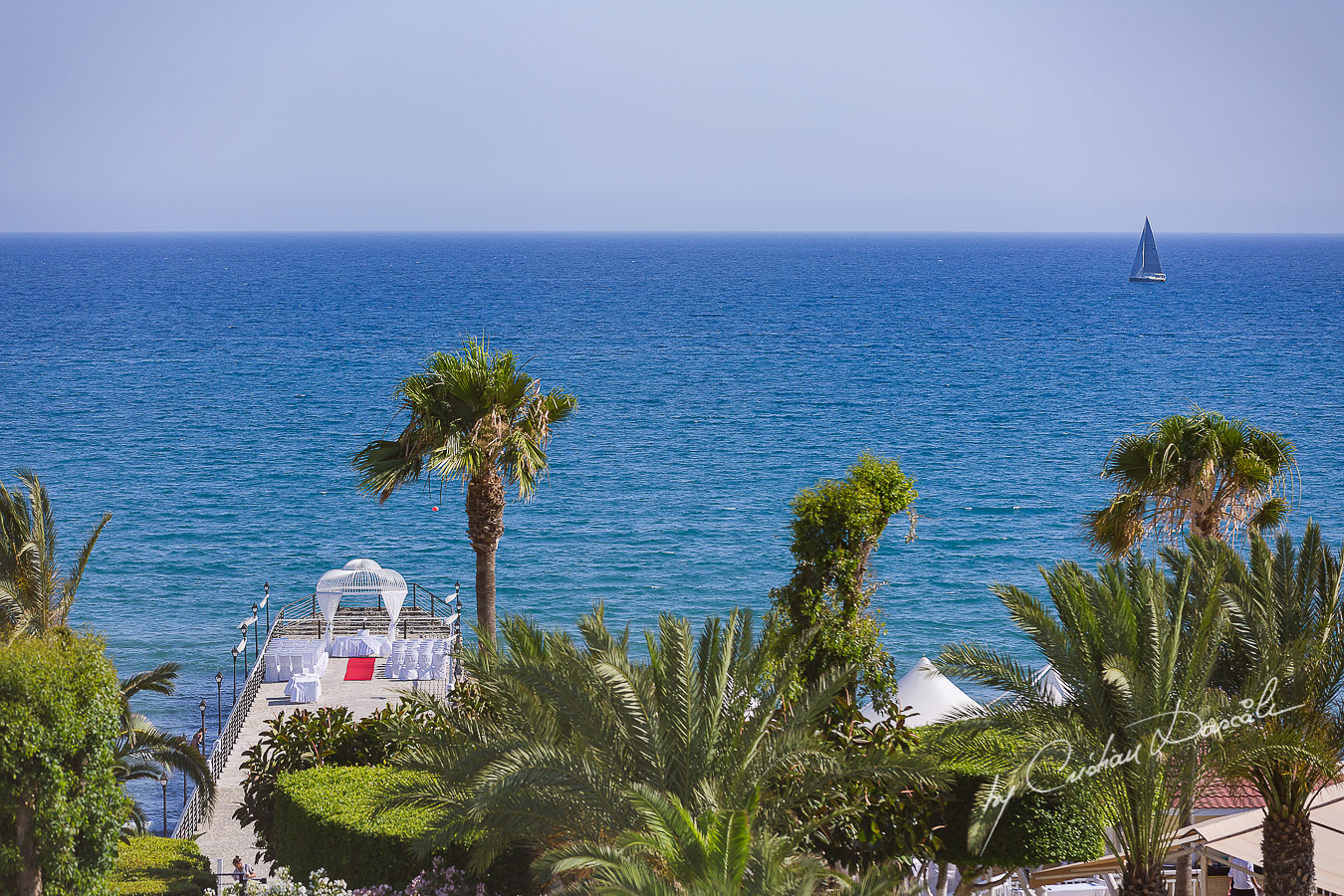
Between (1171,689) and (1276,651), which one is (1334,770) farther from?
(1171,689)

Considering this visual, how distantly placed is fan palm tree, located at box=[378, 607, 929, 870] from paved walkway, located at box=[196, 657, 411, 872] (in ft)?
23.9

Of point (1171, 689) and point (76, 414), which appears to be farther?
point (76, 414)

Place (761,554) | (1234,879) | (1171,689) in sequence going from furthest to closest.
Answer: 1. (761,554)
2. (1234,879)
3. (1171,689)

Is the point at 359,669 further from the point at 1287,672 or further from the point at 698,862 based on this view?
the point at 1287,672

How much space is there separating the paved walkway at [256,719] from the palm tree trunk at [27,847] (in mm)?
5901

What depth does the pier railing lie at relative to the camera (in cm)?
2022

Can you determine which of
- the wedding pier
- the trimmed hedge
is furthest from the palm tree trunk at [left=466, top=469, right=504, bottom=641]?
the trimmed hedge

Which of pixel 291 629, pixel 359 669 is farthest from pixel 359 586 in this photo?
pixel 359 669

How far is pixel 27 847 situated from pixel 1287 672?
12698 millimetres

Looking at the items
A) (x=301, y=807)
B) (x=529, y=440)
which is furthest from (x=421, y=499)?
(x=301, y=807)

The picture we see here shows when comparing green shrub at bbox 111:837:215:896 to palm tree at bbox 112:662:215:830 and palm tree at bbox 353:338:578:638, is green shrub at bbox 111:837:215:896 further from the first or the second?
palm tree at bbox 353:338:578:638

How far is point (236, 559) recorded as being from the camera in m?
43.1

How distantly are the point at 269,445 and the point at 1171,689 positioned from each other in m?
57.6

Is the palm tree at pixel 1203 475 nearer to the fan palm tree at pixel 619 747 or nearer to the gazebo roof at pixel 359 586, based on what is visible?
the fan palm tree at pixel 619 747
